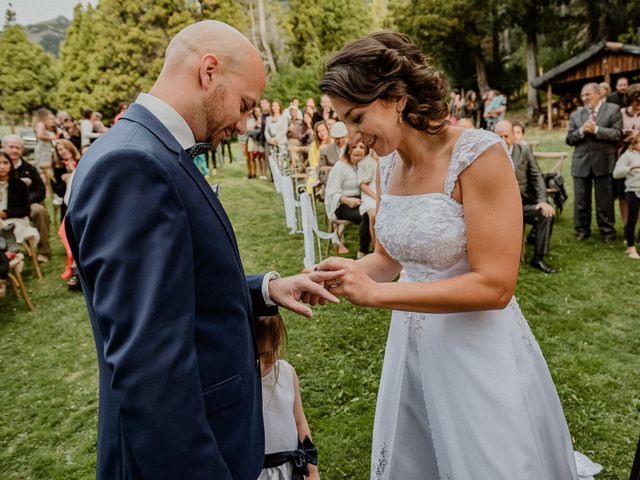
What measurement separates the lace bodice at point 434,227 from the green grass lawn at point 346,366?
195cm

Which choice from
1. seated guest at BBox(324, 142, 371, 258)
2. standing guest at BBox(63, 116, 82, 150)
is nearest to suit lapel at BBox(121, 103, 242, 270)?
seated guest at BBox(324, 142, 371, 258)

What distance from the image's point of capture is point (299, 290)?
79.1 inches

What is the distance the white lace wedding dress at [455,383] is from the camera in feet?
6.08

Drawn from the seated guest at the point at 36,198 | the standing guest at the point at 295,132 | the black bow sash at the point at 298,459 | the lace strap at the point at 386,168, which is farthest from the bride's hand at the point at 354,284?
the standing guest at the point at 295,132

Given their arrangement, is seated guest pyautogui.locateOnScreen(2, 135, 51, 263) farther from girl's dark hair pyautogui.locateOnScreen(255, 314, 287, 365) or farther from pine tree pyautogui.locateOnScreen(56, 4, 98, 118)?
pine tree pyautogui.locateOnScreen(56, 4, 98, 118)

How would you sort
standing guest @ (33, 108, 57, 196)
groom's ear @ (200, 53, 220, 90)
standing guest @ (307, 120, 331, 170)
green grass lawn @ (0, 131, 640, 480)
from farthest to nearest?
standing guest @ (33, 108, 57, 196) → standing guest @ (307, 120, 331, 170) → green grass lawn @ (0, 131, 640, 480) → groom's ear @ (200, 53, 220, 90)

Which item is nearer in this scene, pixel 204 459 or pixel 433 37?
pixel 204 459

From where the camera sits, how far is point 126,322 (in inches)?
43.3

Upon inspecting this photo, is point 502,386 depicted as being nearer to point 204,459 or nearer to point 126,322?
point 204,459

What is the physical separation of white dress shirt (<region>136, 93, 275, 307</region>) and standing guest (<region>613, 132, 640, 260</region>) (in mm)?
7518

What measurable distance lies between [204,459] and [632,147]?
801cm

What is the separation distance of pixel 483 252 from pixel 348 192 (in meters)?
6.07

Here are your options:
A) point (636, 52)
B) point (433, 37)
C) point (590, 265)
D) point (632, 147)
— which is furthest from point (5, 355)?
point (433, 37)

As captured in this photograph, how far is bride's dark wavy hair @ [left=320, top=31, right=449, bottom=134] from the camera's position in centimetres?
187
